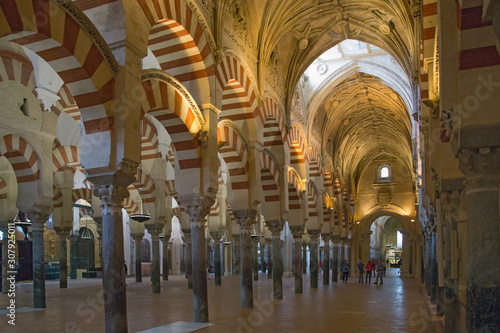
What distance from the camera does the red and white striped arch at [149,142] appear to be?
1180cm

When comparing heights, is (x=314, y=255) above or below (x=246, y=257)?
below

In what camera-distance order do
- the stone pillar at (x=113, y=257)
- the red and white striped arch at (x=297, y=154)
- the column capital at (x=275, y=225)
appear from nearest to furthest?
the stone pillar at (x=113, y=257) → the column capital at (x=275, y=225) → the red and white striped arch at (x=297, y=154)

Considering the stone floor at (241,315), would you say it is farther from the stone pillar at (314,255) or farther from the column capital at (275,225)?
the stone pillar at (314,255)

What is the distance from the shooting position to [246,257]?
8703 mm

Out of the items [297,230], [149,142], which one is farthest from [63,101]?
[297,230]

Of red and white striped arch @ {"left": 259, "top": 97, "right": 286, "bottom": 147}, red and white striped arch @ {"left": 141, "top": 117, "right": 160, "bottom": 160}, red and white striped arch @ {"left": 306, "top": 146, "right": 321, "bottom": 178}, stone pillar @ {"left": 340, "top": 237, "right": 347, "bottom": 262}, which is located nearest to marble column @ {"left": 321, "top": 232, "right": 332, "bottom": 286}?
red and white striped arch @ {"left": 306, "top": 146, "right": 321, "bottom": 178}

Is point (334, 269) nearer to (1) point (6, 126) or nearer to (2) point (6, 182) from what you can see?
(2) point (6, 182)

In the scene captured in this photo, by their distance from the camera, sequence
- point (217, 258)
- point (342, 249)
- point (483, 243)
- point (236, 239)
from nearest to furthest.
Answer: point (483, 243), point (217, 258), point (236, 239), point (342, 249)

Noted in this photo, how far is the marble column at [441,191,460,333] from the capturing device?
216 inches

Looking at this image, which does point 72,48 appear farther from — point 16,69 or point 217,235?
point 217,235

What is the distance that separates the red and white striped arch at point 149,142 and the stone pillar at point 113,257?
6.70 metres

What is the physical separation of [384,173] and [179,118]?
2253 cm

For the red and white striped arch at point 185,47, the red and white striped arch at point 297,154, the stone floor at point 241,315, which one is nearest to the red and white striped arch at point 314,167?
the red and white striped arch at point 297,154

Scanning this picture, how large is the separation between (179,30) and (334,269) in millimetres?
13674
